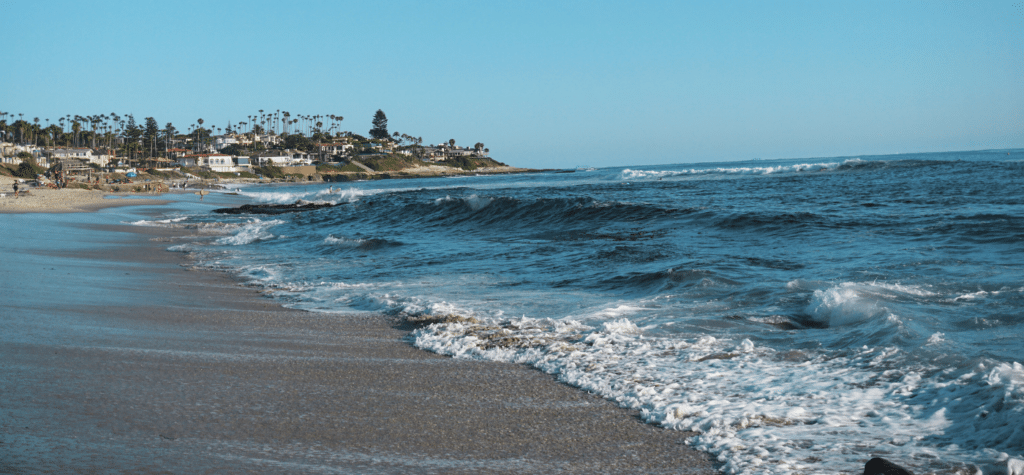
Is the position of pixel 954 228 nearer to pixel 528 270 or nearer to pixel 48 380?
pixel 528 270

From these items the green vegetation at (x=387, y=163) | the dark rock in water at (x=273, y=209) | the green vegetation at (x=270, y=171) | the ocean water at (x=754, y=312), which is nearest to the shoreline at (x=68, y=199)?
the dark rock in water at (x=273, y=209)

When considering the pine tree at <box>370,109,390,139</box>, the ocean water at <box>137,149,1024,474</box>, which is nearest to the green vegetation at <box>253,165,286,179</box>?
the pine tree at <box>370,109,390,139</box>

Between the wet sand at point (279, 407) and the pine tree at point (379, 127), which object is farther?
the pine tree at point (379, 127)

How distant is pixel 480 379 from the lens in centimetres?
→ 532

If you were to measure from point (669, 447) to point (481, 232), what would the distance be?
1596cm

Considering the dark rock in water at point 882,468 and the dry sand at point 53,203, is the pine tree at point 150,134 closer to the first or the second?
the dry sand at point 53,203

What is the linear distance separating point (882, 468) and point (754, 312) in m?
4.44

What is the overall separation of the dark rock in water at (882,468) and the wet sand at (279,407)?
76cm

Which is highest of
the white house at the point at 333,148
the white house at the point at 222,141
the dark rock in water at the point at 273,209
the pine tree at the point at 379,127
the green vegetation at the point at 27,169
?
the pine tree at the point at 379,127

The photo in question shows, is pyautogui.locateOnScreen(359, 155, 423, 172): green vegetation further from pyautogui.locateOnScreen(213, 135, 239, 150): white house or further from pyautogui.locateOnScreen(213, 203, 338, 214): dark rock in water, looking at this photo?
pyautogui.locateOnScreen(213, 203, 338, 214): dark rock in water

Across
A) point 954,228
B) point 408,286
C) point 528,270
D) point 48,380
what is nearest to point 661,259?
point 528,270

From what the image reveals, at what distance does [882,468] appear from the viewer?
3070 millimetres

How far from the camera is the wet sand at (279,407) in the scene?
355 centimetres

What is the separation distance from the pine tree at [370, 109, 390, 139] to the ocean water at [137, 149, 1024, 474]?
519 feet
